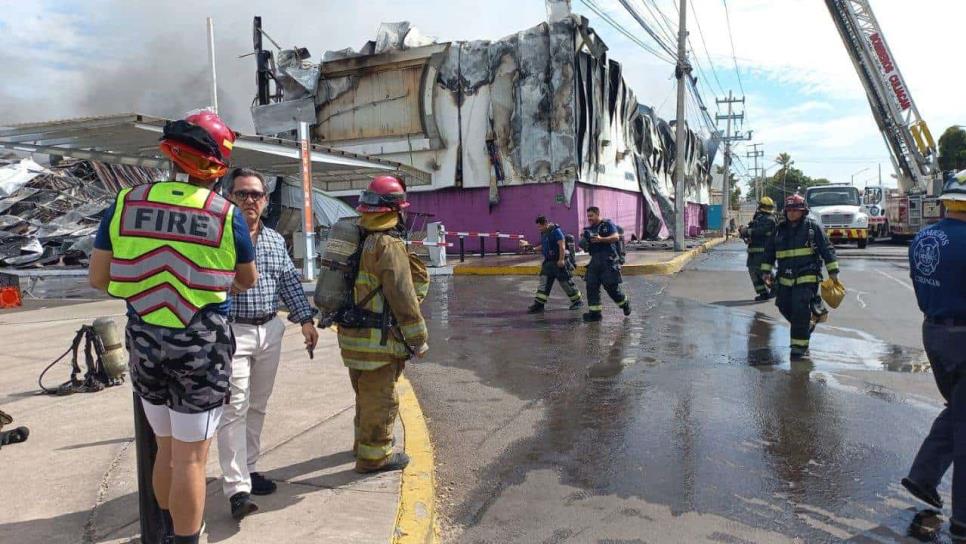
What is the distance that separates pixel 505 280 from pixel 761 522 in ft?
38.2

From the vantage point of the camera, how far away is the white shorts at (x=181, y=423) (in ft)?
7.71

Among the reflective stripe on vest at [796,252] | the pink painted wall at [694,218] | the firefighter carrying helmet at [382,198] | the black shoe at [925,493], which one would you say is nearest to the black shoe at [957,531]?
the black shoe at [925,493]

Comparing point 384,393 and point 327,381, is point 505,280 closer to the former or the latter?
point 327,381

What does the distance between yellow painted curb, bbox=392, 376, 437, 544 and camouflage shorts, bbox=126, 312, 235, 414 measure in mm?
1178

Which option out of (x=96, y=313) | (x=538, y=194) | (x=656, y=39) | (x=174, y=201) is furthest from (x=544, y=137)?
(x=174, y=201)

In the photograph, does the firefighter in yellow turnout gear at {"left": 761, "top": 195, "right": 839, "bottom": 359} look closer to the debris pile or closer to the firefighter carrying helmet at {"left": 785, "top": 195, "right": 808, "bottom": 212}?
the firefighter carrying helmet at {"left": 785, "top": 195, "right": 808, "bottom": 212}

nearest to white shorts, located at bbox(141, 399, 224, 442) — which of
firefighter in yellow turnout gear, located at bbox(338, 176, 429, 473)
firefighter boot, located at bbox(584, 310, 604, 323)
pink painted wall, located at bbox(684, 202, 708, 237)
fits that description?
firefighter in yellow turnout gear, located at bbox(338, 176, 429, 473)

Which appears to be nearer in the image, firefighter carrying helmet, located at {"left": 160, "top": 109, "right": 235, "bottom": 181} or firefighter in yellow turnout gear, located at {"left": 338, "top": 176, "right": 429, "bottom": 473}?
firefighter carrying helmet, located at {"left": 160, "top": 109, "right": 235, "bottom": 181}

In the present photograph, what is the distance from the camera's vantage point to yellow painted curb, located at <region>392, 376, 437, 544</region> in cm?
306

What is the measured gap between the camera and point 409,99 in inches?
862

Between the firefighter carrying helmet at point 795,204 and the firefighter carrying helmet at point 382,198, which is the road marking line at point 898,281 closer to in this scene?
the firefighter carrying helmet at point 795,204

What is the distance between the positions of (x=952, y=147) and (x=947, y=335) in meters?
53.6

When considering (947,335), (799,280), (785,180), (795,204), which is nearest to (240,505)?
(947,335)

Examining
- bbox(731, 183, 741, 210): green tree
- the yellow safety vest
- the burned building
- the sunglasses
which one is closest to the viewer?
the yellow safety vest
